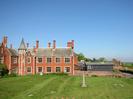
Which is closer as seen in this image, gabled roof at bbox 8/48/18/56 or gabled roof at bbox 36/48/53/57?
gabled roof at bbox 8/48/18/56

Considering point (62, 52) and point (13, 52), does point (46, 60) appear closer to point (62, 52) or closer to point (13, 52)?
point (62, 52)

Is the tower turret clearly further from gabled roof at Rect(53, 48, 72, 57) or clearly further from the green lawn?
the green lawn

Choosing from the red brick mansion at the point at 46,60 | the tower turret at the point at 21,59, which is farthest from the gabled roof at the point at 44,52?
the tower turret at the point at 21,59

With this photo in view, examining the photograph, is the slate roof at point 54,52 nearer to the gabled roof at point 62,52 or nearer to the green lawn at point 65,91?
the gabled roof at point 62,52

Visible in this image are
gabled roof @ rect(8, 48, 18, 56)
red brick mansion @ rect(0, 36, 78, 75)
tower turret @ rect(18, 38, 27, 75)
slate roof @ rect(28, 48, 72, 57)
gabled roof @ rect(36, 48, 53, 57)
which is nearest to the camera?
tower turret @ rect(18, 38, 27, 75)

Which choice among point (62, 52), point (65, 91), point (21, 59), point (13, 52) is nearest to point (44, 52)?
point (62, 52)

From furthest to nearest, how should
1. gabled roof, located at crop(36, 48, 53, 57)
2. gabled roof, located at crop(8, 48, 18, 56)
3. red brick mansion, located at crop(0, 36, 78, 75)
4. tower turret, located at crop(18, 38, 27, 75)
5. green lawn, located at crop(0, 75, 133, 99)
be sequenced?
gabled roof, located at crop(36, 48, 53, 57), red brick mansion, located at crop(0, 36, 78, 75), gabled roof, located at crop(8, 48, 18, 56), tower turret, located at crop(18, 38, 27, 75), green lawn, located at crop(0, 75, 133, 99)

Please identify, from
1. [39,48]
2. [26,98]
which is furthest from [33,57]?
[26,98]

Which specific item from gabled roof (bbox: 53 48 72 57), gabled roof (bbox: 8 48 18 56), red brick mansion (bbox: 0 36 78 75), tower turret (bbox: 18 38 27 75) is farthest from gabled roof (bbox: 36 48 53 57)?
gabled roof (bbox: 8 48 18 56)

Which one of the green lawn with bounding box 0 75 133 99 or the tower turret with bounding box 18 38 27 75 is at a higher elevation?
Result: the tower turret with bounding box 18 38 27 75

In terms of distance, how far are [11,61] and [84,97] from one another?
40.0 meters

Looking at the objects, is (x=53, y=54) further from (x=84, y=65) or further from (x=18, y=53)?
(x=84, y=65)

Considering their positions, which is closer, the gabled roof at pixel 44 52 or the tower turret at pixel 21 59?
the tower turret at pixel 21 59

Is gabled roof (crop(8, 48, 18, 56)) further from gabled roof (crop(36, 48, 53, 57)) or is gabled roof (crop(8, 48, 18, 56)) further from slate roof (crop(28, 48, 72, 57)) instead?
gabled roof (crop(36, 48, 53, 57))
